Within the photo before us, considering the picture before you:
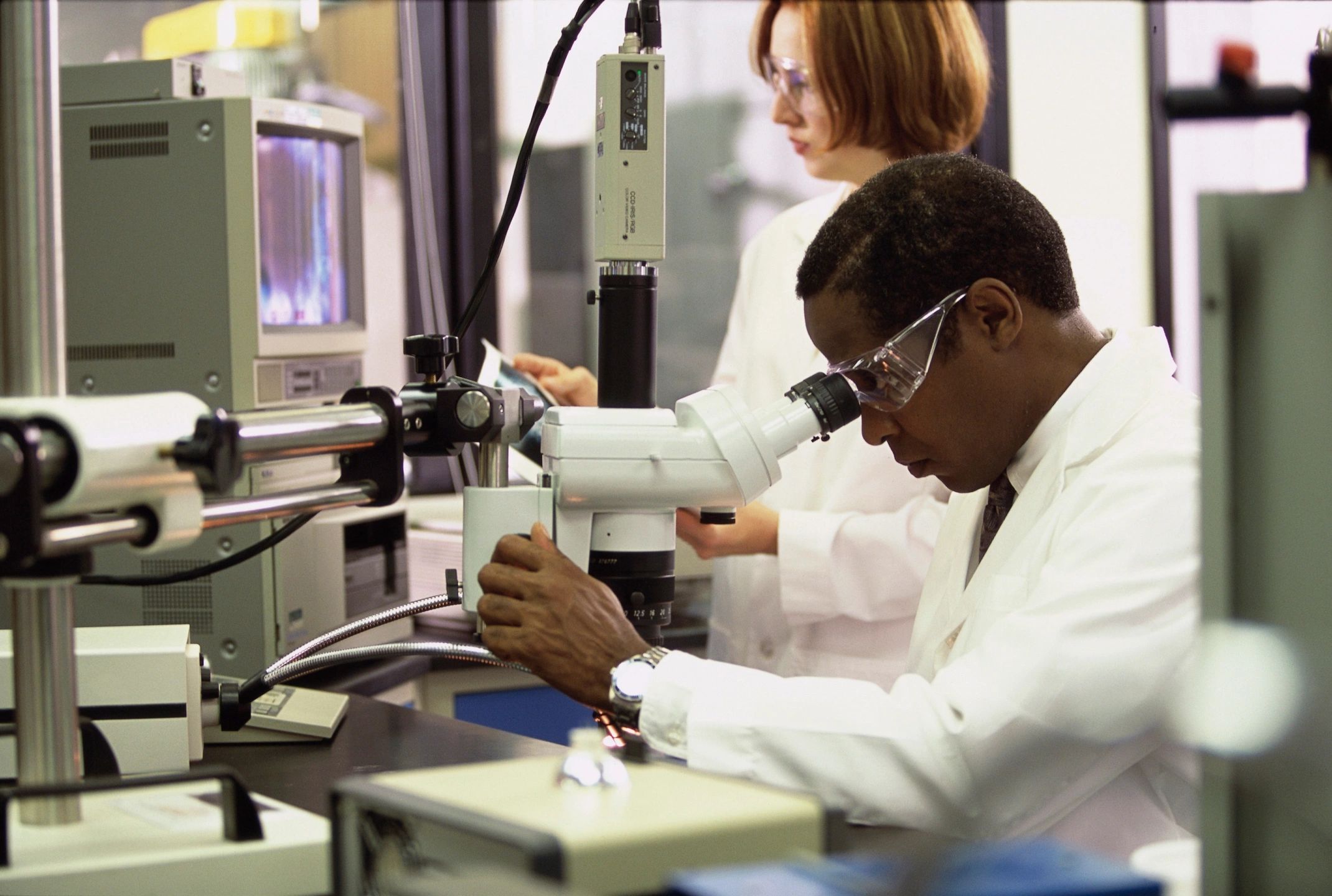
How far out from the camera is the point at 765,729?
1199 millimetres

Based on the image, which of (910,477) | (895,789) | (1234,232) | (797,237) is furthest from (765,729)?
(797,237)

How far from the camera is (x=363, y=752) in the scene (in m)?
1.45

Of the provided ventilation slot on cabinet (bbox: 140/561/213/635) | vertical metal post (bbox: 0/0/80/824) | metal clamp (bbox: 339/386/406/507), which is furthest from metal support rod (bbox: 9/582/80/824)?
ventilation slot on cabinet (bbox: 140/561/213/635)

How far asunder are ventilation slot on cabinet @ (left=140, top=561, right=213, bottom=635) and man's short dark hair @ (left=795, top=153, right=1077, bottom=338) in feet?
3.20

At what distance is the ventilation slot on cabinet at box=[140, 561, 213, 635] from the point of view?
1890 millimetres

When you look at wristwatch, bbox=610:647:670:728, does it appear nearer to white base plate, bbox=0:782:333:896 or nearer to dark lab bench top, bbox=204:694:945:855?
dark lab bench top, bbox=204:694:945:855

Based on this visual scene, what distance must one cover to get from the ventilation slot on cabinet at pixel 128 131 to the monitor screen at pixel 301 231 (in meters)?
0.13

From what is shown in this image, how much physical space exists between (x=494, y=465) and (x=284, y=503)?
315 millimetres

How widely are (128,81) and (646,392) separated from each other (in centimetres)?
99

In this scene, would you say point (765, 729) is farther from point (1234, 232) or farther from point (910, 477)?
point (910, 477)

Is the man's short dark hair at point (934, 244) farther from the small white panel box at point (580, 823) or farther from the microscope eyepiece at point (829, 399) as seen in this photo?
the small white panel box at point (580, 823)

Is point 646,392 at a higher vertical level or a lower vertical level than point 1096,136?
lower

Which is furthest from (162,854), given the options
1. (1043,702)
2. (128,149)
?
(128,149)

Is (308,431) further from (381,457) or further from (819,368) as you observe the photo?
(819,368)
